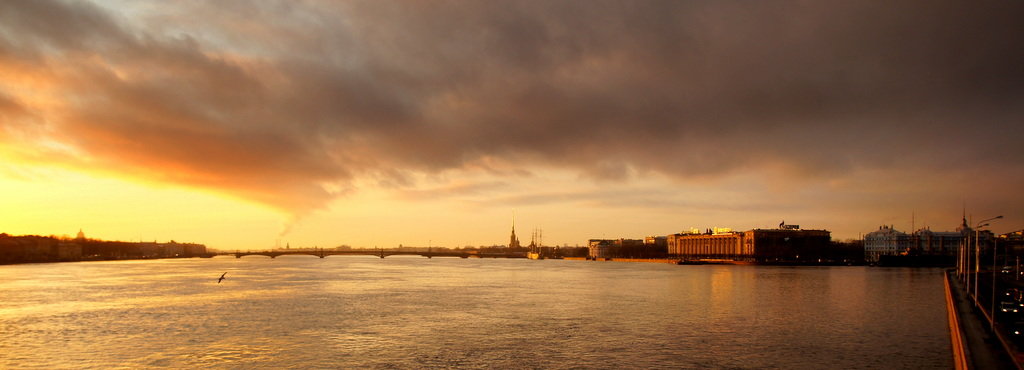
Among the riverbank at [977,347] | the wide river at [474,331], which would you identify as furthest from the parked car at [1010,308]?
the wide river at [474,331]

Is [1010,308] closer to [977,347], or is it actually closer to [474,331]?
[977,347]

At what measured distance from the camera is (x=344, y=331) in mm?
48750

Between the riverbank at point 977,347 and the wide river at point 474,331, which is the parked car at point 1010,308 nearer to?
the riverbank at point 977,347

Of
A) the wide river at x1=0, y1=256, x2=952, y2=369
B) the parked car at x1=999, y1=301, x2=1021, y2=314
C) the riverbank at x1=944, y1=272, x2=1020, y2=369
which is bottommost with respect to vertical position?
the wide river at x1=0, y1=256, x2=952, y2=369

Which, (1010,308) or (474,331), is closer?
(474,331)

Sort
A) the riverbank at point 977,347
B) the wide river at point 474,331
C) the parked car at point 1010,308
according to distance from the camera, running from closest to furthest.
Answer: the riverbank at point 977,347
the wide river at point 474,331
the parked car at point 1010,308

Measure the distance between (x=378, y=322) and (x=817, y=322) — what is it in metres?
35.2

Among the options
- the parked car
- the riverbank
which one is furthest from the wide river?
the parked car

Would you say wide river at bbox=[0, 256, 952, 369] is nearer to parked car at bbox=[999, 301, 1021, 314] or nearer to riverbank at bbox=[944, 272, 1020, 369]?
riverbank at bbox=[944, 272, 1020, 369]

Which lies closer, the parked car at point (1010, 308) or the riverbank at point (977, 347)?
the riverbank at point (977, 347)

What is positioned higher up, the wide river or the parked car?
the parked car

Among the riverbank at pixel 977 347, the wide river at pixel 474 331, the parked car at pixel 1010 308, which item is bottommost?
the wide river at pixel 474 331

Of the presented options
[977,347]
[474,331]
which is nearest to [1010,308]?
[977,347]

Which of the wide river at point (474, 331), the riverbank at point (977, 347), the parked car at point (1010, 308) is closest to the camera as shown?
the riverbank at point (977, 347)
